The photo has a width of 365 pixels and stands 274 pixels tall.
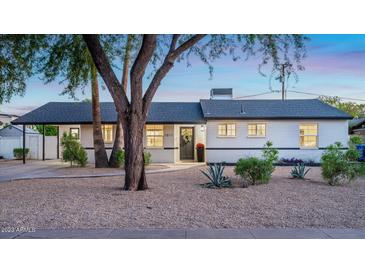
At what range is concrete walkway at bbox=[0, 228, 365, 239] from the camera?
5.30m

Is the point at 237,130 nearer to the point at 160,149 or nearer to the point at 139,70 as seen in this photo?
the point at 160,149

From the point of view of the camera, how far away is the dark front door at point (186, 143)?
21359 millimetres

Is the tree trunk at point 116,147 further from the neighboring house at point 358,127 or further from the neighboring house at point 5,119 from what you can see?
the neighboring house at point 358,127

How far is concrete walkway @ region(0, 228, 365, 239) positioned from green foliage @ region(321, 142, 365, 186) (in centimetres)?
543

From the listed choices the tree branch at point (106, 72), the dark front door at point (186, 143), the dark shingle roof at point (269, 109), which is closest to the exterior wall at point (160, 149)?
the dark front door at point (186, 143)

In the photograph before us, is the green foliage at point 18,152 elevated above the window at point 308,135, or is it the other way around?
the window at point 308,135

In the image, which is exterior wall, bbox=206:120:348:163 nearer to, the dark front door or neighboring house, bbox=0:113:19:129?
the dark front door

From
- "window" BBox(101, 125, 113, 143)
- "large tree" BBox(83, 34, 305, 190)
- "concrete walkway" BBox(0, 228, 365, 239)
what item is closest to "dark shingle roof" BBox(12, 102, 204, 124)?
"window" BBox(101, 125, 113, 143)

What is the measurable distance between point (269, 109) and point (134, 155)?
12.8 metres

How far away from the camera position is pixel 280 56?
34.2ft

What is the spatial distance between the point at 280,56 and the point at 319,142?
10956mm

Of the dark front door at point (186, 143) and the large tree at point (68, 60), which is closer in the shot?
the large tree at point (68, 60)

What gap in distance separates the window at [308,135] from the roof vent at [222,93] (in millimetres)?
5577

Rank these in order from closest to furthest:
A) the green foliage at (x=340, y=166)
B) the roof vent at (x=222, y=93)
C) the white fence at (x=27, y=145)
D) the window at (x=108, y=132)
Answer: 1. the green foliage at (x=340, y=166)
2. the window at (x=108, y=132)
3. the roof vent at (x=222, y=93)
4. the white fence at (x=27, y=145)
